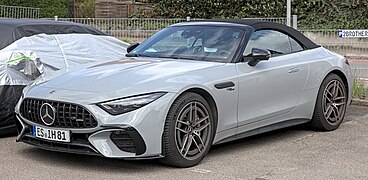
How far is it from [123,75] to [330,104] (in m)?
2.84

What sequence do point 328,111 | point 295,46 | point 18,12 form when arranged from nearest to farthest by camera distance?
point 295,46
point 328,111
point 18,12

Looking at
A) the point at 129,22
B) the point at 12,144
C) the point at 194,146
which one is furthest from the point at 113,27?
the point at 194,146

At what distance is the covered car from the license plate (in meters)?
1.06

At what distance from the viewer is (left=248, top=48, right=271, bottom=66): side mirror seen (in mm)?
6340

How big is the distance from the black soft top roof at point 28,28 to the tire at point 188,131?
263 centimetres

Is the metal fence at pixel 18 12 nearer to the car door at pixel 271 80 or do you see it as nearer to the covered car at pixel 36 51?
the covered car at pixel 36 51

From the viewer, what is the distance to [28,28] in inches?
295

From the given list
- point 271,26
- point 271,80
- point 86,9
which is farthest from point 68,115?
point 86,9

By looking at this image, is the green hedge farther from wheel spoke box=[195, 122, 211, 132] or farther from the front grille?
the front grille

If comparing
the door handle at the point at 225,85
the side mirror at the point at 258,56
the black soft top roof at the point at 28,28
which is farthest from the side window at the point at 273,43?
the black soft top roof at the point at 28,28

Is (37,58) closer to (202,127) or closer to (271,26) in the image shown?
(202,127)

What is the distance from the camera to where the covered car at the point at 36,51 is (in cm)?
706

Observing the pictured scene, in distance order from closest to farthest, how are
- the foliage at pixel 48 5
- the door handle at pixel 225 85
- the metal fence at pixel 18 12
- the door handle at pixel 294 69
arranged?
1. the door handle at pixel 225 85
2. the door handle at pixel 294 69
3. the metal fence at pixel 18 12
4. the foliage at pixel 48 5

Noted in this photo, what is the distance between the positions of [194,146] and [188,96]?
0.48 m
